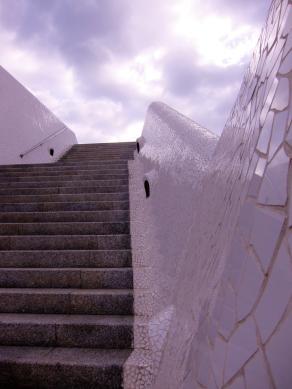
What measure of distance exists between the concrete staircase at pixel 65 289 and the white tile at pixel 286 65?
145cm

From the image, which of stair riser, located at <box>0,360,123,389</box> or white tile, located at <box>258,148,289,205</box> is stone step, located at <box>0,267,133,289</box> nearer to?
stair riser, located at <box>0,360,123,389</box>

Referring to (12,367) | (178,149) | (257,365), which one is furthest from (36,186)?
(257,365)

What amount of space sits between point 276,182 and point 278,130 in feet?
0.43

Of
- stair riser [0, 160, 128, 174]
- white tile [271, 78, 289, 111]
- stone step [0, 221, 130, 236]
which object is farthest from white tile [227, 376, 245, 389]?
stair riser [0, 160, 128, 174]

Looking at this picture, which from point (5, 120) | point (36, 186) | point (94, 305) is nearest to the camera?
point (94, 305)

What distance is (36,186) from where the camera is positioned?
4219 mm

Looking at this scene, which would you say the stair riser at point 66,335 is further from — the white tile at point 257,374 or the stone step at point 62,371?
the white tile at point 257,374

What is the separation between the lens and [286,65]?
74 centimetres

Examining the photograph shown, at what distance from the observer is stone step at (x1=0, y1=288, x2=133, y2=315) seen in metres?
2.01

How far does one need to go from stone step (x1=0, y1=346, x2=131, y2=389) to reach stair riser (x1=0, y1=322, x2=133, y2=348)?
0.09 m

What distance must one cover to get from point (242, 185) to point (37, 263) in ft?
6.78

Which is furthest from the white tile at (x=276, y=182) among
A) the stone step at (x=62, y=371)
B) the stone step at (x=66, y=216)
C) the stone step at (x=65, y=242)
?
the stone step at (x=66, y=216)

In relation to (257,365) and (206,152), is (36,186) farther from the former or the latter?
(257,365)

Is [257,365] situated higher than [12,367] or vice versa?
[257,365]
